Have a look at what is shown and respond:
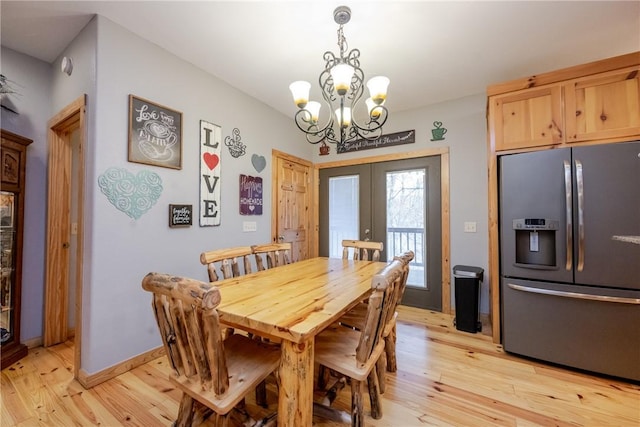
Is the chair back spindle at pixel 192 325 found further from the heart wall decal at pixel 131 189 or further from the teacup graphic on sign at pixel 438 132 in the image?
the teacup graphic on sign at pixel 438 132

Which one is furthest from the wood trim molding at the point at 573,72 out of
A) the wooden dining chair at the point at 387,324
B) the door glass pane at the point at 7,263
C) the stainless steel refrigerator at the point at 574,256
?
the door glass pane at the point at 7,263

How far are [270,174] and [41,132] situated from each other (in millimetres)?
2140

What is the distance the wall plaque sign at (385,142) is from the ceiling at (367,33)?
87 cm

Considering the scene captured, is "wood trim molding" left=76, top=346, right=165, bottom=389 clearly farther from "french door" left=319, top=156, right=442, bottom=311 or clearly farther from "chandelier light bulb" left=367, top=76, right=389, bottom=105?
"chandelier light bulb" left=367, top=76, right=389, bottom=105

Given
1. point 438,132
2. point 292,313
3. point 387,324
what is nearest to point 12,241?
point 292,313

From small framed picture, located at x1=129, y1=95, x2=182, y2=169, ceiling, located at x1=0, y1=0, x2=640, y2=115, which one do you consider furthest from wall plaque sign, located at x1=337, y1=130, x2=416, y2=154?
small framed picture, located at x1=129, y1=95, x2=182, y2=169

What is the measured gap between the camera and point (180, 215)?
2.32 metres

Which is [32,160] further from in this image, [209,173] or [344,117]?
[344,117]

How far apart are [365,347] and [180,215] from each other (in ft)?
6.28

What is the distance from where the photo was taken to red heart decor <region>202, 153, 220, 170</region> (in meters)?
2.57

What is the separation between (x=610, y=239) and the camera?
6.12ft

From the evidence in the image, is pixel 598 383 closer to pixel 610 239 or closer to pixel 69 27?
pixel 610 239

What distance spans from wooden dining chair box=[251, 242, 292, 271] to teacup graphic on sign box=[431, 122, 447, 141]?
7.61ft

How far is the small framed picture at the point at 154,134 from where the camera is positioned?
2031mm
